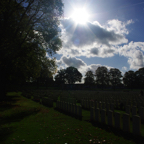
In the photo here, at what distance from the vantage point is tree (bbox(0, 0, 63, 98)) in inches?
412

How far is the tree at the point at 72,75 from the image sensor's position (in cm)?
8439

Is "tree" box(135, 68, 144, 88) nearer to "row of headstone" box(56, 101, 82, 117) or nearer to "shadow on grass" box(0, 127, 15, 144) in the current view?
"row of headstone" box(56, 101, 82, 117)

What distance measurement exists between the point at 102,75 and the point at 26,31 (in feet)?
190

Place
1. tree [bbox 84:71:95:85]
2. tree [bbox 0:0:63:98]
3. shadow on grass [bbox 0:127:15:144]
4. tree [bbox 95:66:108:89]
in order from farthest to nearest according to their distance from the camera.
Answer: tree [bbox 84:71:95:85], tree [bbox 95:66:108:89], tree [bbox 0:0:63:98], shadow on grass [bbox 0:127:15:144]

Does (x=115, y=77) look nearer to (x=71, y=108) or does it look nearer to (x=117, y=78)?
(x=117, y=78)

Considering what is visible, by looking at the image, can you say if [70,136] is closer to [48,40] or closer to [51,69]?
[48,40]

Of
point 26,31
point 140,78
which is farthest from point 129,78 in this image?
point 26,31

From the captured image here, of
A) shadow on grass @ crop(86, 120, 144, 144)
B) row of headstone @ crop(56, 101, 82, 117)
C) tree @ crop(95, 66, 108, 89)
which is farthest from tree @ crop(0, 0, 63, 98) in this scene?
tree @ crop(95, 66, 108, 89)

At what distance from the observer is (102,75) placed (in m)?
66.2

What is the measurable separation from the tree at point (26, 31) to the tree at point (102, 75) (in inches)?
2124

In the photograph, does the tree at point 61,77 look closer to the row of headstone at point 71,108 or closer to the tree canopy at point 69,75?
the tree canopy at point 69,75

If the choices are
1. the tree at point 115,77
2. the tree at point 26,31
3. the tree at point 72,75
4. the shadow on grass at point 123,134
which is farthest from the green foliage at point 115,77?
the shadow on grass at point 123,134

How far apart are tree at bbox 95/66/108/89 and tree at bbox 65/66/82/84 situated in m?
20.5

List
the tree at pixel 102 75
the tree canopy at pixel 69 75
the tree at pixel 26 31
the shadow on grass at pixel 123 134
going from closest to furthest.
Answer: the shadow on grass at pixel 123 134 < the tree at pixel 26 31 < the tree at pixel 102 75 < the tree canopy at pixel 69 75
